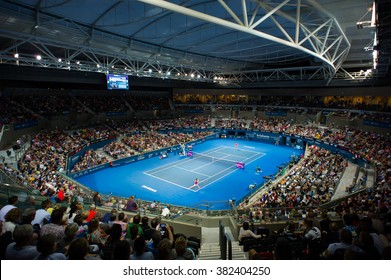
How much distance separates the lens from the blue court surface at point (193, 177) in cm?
2094

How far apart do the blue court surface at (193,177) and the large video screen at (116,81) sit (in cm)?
938

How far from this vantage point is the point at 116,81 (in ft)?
92.3

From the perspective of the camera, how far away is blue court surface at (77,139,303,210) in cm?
2094

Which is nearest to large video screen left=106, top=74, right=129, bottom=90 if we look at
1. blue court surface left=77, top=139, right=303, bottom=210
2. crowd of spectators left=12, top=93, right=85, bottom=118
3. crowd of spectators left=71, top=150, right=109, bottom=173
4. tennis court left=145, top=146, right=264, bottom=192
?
crowd of spectators left=71, top=150, right=109, bottom=173

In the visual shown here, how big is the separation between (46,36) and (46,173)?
10317mm

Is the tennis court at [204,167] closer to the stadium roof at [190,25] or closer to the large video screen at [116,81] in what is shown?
the large video screen at [116,81]

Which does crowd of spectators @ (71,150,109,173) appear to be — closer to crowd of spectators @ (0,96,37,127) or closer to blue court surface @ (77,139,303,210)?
blue court surface @ (77,139,303,210)

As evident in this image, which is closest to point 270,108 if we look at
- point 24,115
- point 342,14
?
point 342,14

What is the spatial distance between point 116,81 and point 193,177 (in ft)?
46.8

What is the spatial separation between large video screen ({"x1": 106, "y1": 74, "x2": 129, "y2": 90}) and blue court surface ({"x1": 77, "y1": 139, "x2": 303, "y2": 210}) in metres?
9.38

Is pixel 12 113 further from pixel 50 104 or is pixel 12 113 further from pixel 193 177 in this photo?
pixel 193 177

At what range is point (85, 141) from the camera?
30234mm

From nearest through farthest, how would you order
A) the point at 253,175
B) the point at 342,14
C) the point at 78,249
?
the point at 78,249 → the point at 342,14 → the point at 253,175
